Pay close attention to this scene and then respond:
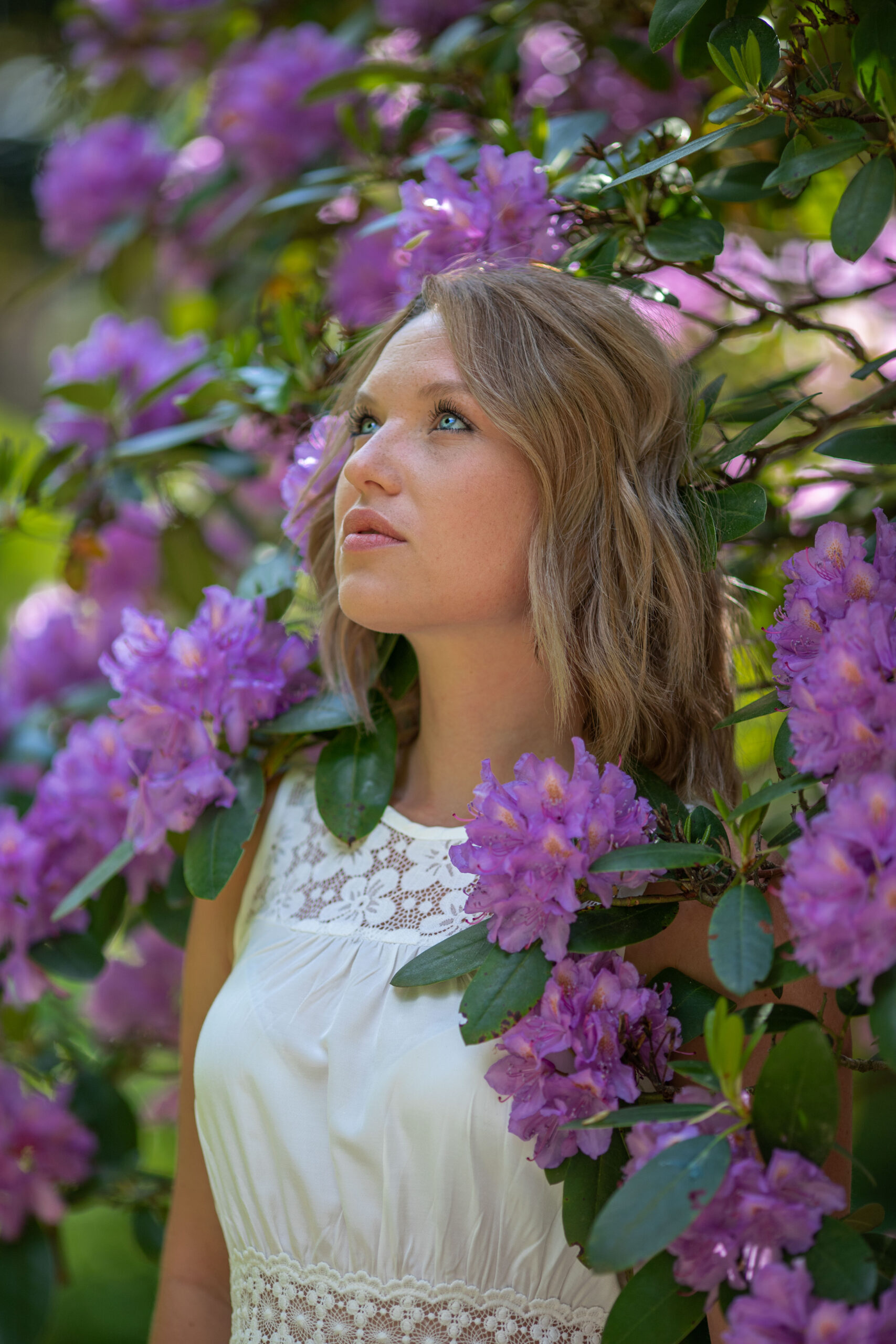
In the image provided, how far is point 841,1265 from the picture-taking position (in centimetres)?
76

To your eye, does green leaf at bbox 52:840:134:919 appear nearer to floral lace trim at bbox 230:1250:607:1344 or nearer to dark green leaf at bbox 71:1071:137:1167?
floral lace trim at bbox 230:1250:607:1344

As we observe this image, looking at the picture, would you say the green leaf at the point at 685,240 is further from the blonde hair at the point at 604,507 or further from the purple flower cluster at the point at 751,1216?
the purple flower cluster at the point at 751,1216

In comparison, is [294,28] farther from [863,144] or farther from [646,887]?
[646,887]

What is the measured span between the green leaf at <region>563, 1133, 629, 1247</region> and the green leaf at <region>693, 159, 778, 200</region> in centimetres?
102

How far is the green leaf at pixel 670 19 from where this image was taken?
3.46ft

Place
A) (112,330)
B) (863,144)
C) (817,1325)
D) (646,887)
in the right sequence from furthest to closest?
(112,330) → (646,887) → (863,144) → (817,1325)

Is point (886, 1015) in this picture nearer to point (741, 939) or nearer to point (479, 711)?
point (741, 939)

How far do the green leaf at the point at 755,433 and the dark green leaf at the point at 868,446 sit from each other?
50 mm

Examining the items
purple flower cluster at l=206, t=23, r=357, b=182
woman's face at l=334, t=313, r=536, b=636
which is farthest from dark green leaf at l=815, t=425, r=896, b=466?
purple flower cluster at l=206, t=23, r=357, b=182

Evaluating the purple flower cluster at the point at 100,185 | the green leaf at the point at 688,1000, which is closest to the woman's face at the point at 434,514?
the green leaf at the point at 688,1000

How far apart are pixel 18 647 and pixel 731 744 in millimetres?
1568

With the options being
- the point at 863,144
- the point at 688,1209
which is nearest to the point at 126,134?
the point at 863,144

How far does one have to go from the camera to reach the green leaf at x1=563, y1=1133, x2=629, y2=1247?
0.95 metres

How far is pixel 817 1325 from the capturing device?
72 cm
